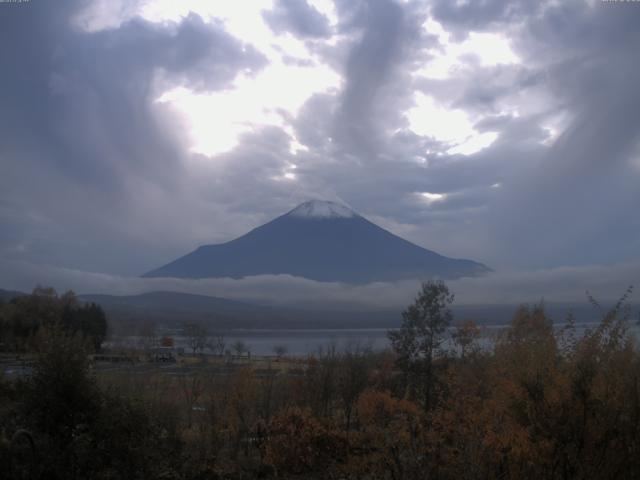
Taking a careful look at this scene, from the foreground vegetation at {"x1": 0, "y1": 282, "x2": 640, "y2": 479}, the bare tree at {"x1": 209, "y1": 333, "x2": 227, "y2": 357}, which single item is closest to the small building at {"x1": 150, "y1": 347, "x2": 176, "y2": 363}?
the bare tree at {"x1": 209, "y1": 333, "x2": 227, "y2": 357}

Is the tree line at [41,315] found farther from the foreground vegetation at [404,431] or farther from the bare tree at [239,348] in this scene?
the foreground vegetation at [404,431]

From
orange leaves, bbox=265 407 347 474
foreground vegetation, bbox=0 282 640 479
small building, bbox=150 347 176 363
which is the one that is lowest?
small building, bbox=150 347 176 363

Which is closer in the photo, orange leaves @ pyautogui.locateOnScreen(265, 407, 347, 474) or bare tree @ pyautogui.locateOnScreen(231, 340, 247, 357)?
orange leaves @ pyautogui.locateOnScreen(265, 407, 347, 474)

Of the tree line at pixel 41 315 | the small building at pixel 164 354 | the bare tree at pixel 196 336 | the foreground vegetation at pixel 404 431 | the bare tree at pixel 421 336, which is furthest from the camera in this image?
the bare tree at pixel 196 336

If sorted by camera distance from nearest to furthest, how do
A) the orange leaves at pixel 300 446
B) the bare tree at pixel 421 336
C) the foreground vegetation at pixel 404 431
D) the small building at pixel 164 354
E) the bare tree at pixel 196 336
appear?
1. the foreground vegetation at pixel 404 431
2. the orange leaves at pixel 300 446
3. the bare tree at pixel 421 336
4. the small building at pixel 164 354
5. the bare tree at pixel 196 336

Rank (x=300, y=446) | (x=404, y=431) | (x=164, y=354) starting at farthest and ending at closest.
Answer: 1. (x=164, y=354)
2. (x=300, y=446)
3. (x=404, y=431)

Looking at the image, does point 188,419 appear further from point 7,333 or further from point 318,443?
point 7,333

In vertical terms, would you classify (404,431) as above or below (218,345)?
above

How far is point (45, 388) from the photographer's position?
902 cm

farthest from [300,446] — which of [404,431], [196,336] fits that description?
[196,336]

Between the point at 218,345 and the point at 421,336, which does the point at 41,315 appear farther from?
the point at 421,336

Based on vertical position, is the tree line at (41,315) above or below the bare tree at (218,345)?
above

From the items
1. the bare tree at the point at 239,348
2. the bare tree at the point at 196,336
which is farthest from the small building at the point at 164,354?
the bare tree at the point at 239,348

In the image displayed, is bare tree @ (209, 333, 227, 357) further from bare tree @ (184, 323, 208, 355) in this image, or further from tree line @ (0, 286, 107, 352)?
tree line @ (0, 286, 107, 352)
